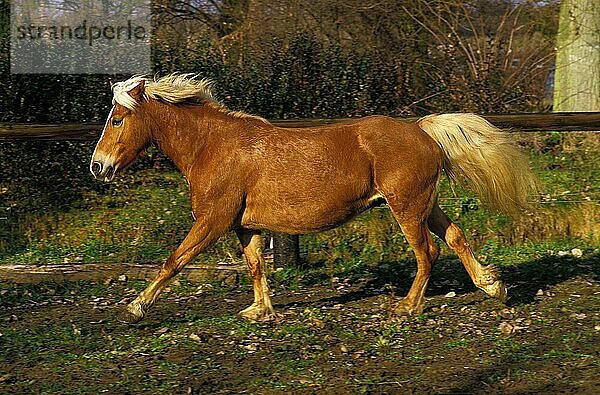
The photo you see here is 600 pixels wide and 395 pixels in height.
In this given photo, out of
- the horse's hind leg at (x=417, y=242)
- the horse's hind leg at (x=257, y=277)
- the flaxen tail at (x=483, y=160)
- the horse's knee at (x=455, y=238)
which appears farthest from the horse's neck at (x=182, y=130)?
the horse's knee at (x=455, y=238)

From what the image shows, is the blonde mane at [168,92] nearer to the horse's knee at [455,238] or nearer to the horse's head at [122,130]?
the horse's head at [122,130]

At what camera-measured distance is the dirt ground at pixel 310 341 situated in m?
4.95

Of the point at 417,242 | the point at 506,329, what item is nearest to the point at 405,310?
the point at 417,242

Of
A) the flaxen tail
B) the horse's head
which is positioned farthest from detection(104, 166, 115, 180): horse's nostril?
the flaxen tail

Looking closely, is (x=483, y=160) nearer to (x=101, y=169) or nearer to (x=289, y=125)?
(x=289, y=125)

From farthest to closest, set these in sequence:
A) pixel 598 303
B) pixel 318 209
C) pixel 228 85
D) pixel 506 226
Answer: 1. pixel 228 85
2. pixel 506 226
3. pixel 598 303
4. pixel 318 209

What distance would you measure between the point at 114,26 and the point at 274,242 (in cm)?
543

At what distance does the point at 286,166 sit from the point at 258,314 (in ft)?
3.73

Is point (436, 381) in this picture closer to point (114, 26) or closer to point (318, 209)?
point (318, 209)

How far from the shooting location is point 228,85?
445 inches

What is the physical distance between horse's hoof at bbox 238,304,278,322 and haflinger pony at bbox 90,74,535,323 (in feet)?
0.03

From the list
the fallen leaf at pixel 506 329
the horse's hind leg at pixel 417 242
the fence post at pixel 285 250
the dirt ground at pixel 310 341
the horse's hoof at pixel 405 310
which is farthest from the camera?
the fence post at pixel 285 250

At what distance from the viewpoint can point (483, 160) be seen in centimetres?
653

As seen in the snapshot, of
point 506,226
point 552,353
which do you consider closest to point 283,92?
point 506,226
